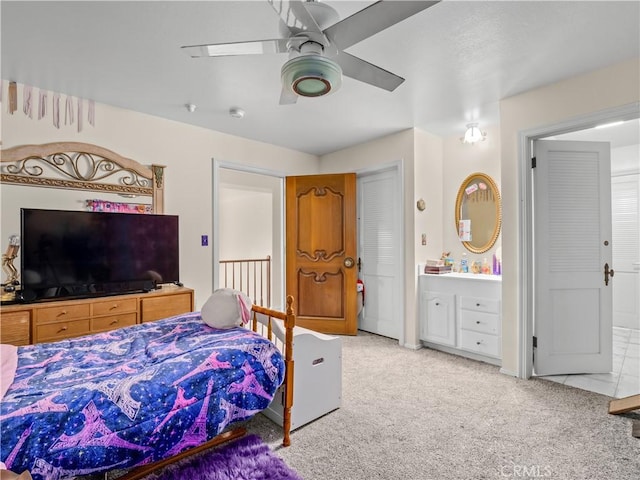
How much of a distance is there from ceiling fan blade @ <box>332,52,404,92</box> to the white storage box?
159 cm

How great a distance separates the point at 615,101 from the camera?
2422 mm

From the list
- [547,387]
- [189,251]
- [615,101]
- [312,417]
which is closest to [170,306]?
[189,251]

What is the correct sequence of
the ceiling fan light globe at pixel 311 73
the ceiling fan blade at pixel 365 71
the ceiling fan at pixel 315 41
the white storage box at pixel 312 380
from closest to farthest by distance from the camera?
the ceiling fan at pixel 315 41 < the ceiling fan light globe at pixel 311 73 < the ceiling fan blade at pixel 365 71 < the white storage box at pixel 312 380

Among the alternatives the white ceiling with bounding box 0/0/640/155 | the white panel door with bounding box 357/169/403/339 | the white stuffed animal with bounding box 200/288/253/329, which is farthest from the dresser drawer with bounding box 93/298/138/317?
the white panel door with bounding box 357/169/403/339

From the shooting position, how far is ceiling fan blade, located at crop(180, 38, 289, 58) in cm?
151

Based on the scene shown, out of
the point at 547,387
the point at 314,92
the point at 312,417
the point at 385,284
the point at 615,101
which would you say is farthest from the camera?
the point at 385,284

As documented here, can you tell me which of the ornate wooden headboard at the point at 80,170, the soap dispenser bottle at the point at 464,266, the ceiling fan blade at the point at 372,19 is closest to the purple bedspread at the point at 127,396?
the ornate wooden headboard at the point at 80,170

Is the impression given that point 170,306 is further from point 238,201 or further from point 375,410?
point 238,201

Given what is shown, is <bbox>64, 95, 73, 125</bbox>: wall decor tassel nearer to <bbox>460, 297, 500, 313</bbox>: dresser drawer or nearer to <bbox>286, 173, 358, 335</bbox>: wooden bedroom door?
<bbox>286, 173, 358, 335</bbox>: wooden bedroom door

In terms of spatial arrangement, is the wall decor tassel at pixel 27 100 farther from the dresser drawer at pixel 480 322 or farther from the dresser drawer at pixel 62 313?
the dresser drawer at pixel 480 322

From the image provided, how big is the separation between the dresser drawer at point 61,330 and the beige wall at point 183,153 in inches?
41.5

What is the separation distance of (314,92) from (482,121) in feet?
8.77

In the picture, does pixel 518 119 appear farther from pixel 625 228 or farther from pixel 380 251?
pixel 625 228

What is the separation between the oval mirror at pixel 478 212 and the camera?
12.3 feet
